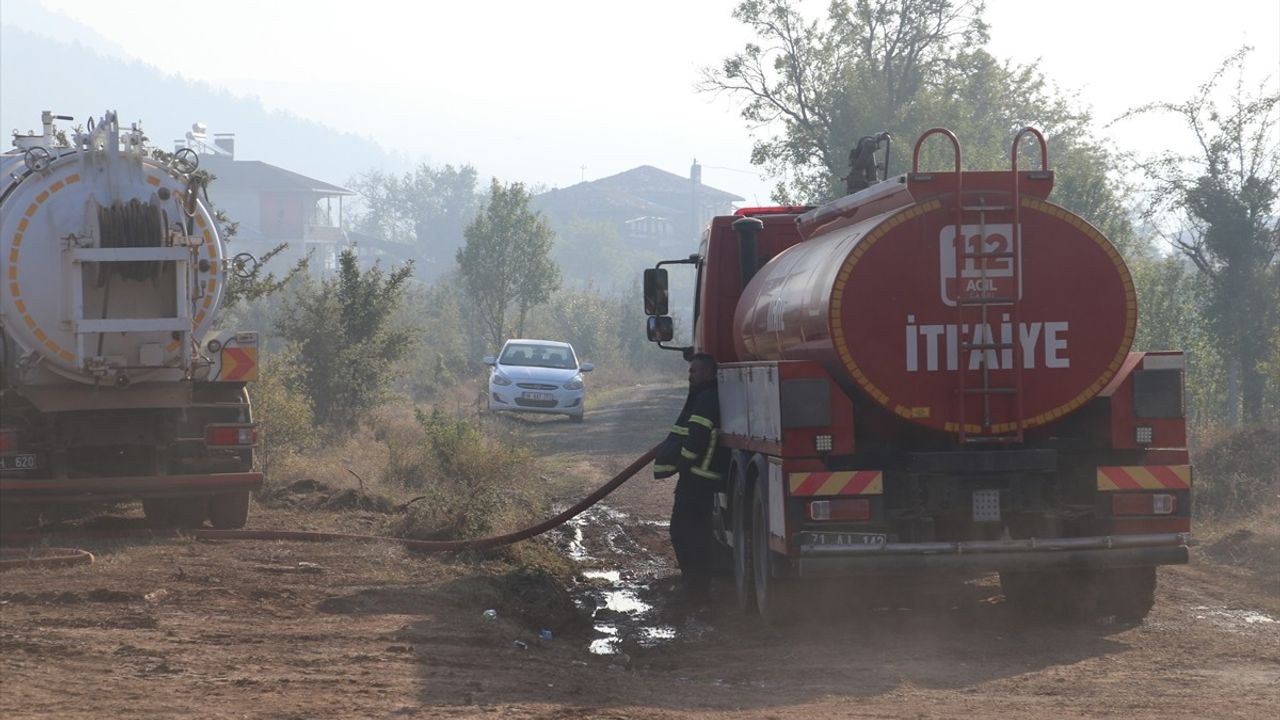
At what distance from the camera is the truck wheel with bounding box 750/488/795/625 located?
9.27 m

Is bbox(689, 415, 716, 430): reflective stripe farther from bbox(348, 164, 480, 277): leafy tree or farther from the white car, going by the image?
bbox(348, 164, 480, 277): leafy tree

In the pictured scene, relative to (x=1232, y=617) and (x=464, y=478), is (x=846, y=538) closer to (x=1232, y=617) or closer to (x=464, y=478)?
(x=1232, y=617)

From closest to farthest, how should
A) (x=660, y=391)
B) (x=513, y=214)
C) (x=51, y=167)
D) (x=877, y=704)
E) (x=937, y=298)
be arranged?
(x=877, y=704)
(x=937, y=298)
(x=51, y=167)
(x=660, y=391)
(x=513, y=214)

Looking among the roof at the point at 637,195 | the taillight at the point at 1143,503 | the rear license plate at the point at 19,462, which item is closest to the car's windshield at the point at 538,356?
the rear license plate at the point at 19,462

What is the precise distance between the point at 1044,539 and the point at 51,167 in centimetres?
→ 844

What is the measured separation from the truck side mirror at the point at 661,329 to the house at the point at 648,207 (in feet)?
384

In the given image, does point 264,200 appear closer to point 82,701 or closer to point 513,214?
point 513,214

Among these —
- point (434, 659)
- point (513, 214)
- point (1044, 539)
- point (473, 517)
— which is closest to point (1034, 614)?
point (1044, 539)

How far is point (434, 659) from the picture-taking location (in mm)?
7594

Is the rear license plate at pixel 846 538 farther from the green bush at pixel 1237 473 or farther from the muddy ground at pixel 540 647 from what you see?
the green bush at pixel 1237 473

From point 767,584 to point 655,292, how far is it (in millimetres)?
4665

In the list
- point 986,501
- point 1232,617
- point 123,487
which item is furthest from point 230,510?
point 1232,617

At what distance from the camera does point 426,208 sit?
140375 mm

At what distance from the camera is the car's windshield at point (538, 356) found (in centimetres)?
3041
